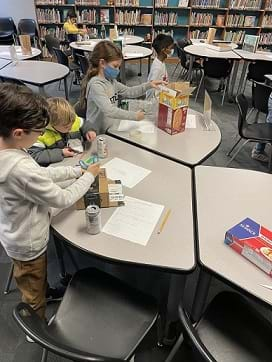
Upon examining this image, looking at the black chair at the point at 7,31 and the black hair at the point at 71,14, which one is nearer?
the black hair at the point at 71,14

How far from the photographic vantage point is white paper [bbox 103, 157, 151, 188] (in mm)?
1424

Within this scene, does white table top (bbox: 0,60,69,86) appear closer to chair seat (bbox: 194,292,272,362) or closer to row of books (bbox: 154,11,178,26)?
chair seat (bbox: 194,292,272,362)

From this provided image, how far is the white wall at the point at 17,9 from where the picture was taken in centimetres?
608

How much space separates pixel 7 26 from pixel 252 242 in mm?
7013

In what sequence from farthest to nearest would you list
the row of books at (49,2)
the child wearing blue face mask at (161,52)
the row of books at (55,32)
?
the row of books at (55,32), the row of books at (49,2), the child wearing blue face mask at (161,52)

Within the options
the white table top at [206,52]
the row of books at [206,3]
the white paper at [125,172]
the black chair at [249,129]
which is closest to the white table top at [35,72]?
the white paper at [125,172]

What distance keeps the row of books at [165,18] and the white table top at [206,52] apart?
6.56ft

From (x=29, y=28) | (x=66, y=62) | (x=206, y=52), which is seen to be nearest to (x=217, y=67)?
(x=206, y=52)

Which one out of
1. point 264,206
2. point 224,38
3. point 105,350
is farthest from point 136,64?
point 105,350

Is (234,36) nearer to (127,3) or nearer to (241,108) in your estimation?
(127,3)

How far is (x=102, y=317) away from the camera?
1.11 meters

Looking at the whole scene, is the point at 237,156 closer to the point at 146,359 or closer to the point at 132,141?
the point at 132,141

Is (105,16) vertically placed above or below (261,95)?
above

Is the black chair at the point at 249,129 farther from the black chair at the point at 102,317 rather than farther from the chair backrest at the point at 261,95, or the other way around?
the black chair at the point at 102,317
